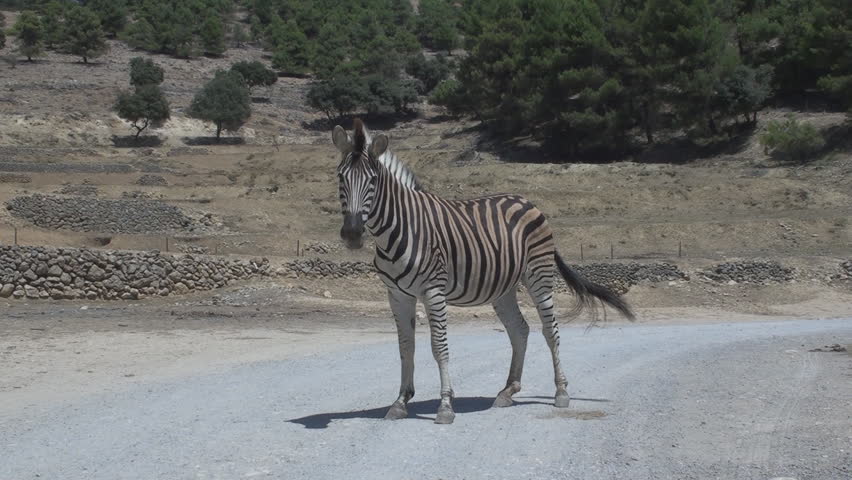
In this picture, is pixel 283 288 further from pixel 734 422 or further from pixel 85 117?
pixel 85 117

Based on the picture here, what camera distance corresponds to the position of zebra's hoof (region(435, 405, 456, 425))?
32.2 feet

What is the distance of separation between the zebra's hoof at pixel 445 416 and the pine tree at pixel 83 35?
9655 cm

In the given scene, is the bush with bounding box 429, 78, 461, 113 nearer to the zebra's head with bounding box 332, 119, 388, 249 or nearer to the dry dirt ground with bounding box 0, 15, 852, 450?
the dry dirt ground with bounding box 0, 15, 852, 450

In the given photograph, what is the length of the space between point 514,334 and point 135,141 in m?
65.5

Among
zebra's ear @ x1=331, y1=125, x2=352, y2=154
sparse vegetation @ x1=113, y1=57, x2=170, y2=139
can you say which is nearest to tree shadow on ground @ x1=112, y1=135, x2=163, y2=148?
sparse vegetation @ x1=113, y1=57, x2=170, y2=139

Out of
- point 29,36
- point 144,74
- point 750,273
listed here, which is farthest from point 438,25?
point 750,273

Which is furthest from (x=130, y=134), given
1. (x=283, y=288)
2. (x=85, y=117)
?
(x=283, y=288)

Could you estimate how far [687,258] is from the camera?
3247cm

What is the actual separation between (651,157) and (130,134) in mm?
39491

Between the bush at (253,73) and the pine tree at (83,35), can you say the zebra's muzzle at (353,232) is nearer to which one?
the bush at (253,73)

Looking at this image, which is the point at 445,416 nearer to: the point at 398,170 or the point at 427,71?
the point at 398,170

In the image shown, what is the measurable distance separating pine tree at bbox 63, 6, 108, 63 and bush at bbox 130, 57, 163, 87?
39.9 feet

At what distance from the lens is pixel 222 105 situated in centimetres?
7581

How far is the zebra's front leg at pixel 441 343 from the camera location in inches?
388
